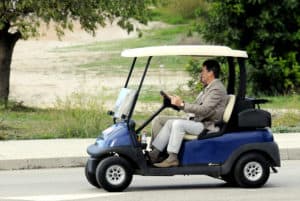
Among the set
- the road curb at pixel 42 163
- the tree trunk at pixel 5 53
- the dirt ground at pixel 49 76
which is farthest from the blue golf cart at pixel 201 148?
the dirt ground at pixel 49 76

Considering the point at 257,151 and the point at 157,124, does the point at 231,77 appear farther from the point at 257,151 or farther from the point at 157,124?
the point at 157,124

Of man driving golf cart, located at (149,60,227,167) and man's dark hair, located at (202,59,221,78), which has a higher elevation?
man's dark hair, located at (202,59,221,78)

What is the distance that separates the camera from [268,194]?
11.5m

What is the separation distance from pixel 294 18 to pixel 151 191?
1523 cm

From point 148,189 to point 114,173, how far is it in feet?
2.06

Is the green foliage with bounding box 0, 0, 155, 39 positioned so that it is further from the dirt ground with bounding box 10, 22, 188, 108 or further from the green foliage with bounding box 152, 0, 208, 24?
the dirt ground with bounding box 10, 22, 188, 108

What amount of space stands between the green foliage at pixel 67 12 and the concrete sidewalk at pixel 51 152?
5.64m

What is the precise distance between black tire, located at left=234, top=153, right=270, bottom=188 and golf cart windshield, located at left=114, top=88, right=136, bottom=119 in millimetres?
1393

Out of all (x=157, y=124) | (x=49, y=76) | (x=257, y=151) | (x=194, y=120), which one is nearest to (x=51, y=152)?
(x=157, y=124)

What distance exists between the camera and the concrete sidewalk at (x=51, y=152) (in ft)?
48.4

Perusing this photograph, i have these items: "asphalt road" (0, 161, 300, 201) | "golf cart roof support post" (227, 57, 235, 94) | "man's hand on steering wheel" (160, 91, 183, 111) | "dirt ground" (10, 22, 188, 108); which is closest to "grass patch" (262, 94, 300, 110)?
"dirt ground" (10, 22, 188, 108)

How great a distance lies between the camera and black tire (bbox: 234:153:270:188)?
39.1 feet

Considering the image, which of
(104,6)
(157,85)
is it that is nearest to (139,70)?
(157,85)

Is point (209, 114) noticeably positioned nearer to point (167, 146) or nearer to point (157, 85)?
point (167, 146)
